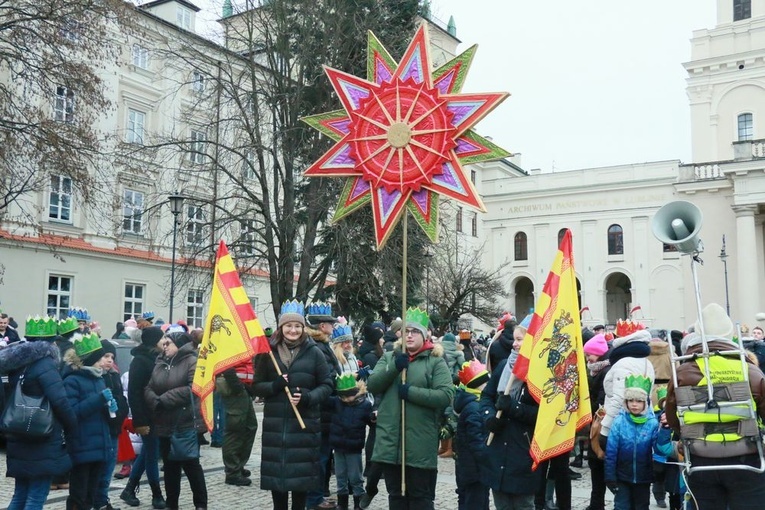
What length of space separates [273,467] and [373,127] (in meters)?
3.58

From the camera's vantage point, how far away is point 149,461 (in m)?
8.38

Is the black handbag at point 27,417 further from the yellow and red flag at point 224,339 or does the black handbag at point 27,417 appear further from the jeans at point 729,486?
the jeans at point 729,486

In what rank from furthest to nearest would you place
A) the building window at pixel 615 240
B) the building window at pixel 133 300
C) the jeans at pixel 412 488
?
the building window at pixel 615 240, the building window at pixel 133 300, the jeans at pixel 412 488

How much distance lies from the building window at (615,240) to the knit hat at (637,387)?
48863 millimetres

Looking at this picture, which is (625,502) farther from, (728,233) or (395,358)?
(728,233)

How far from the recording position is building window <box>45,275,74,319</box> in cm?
2741

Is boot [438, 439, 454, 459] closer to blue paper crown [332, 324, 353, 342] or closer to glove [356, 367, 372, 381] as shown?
glove [356, 367, 372, 381]

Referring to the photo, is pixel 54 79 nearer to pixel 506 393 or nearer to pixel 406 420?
pixel 406 420

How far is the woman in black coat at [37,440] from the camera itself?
635 cm

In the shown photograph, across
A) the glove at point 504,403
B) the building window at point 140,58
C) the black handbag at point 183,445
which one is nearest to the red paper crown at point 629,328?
the glove at point 504,403

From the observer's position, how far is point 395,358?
6566 millimetres

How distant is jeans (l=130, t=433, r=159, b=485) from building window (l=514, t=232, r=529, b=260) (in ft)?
166

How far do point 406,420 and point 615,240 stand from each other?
50.3 meters

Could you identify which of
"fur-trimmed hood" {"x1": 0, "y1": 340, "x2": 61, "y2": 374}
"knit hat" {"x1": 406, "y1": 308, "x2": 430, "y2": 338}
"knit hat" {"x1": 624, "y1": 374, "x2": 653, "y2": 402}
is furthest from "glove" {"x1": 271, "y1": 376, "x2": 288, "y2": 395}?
"knit hat" {"x1": 624, "y1": 374, "x2": 653, "y2": 402}
